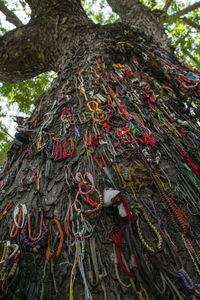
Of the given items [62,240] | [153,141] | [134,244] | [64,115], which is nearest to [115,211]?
[134,244]

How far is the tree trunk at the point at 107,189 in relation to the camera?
911 mm

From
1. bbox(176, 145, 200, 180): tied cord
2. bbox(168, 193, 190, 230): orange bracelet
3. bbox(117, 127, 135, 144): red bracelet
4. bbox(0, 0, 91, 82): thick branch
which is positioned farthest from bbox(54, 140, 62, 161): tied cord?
bbox(0, 0, 91, 82): thick branch

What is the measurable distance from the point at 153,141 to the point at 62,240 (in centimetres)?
102

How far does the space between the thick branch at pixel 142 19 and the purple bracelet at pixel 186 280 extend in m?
3.60

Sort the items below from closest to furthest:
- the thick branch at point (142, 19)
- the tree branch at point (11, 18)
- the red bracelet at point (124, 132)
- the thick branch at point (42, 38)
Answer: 1. the red bracelet at point (124, 132)
2. the thick branch at point (42, 38)
3. the thick branch at point (142, 19)
4. the tree branch at point (11, 18)

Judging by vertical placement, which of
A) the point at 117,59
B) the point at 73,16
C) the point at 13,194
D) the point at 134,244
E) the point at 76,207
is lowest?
the point at 134,244

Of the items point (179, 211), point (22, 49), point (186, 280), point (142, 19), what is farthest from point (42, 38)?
point (186, 280)

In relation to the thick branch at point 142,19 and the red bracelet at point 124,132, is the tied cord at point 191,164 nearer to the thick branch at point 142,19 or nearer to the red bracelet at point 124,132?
the red bracelet at point 124,132

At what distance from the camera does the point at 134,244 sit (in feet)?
3.11

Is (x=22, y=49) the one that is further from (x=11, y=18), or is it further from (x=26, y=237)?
(x=26, y=237)

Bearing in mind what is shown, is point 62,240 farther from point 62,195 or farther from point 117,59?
point 117,59

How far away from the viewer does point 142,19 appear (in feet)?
14.0

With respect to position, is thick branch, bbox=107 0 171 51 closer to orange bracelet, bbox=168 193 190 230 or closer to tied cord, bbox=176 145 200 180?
tied cord, bbox=176 145 200 180

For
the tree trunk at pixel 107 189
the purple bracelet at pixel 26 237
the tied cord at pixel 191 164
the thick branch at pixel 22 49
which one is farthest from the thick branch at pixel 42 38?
the purple bracelet at pixel 26 237
